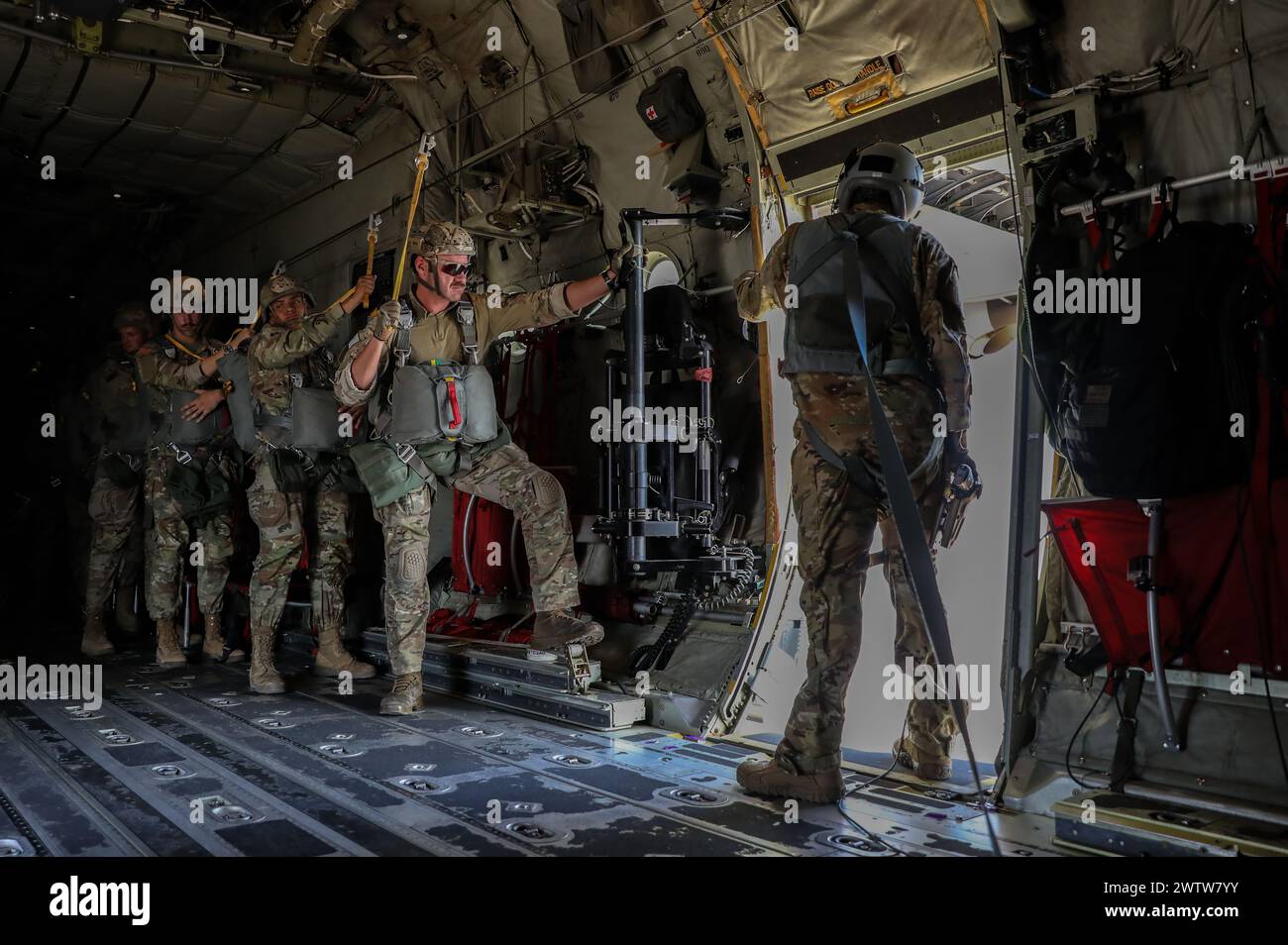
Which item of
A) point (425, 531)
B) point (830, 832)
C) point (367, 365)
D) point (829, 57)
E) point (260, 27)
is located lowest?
point (830, 832)

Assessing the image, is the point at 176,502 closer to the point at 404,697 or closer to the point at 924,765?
the point at 404,697

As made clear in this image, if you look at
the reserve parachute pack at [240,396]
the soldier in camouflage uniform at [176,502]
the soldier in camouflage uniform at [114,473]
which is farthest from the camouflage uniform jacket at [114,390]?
the reserve parachute pack at [240,396]

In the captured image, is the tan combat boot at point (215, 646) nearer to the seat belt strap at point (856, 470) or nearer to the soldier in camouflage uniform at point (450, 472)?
the soldier in camouflage uniform at point (450, 472)

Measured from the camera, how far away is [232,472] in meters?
6.79

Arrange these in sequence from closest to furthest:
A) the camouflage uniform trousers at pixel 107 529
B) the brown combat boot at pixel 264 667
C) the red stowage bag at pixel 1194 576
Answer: the red stowage bag at pixel 1194 576 → the brown combat boot at pixel 264 667 → the camouflage uniform trousers at pixel 107 529

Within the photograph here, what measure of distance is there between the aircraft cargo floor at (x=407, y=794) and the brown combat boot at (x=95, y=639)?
2.19 m

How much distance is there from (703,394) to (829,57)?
5.15ft

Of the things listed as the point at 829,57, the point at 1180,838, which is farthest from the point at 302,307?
the point at 1180,838

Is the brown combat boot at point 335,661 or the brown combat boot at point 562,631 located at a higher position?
the brown combat boot at point 562,631

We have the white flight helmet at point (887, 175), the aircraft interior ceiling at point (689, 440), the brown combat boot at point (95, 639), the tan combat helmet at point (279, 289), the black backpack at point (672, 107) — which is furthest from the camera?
the brown combat boot at point (95, 639)

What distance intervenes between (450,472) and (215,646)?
2632 mm

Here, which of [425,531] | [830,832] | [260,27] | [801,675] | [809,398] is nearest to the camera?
[830,832]

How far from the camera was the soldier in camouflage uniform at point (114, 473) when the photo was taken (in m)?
6.93

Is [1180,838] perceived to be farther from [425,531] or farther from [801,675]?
[425,531]
